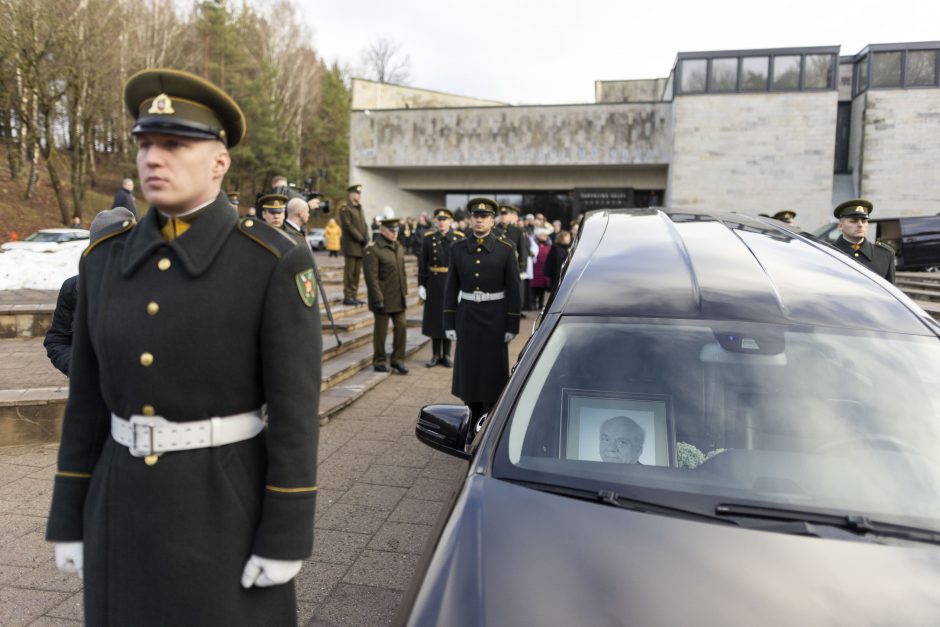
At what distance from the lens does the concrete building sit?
28578 millimetres

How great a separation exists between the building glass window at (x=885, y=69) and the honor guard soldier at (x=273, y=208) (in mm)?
29967

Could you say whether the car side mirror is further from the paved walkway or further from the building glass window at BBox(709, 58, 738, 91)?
the building glass window at BBox(709, 58, 738, 91)

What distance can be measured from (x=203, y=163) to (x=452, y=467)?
3.88 m

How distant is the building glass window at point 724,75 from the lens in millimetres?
29359

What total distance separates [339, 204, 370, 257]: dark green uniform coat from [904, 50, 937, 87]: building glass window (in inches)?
1068

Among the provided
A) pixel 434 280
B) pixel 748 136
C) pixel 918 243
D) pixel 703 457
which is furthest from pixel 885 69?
pixel 703 457

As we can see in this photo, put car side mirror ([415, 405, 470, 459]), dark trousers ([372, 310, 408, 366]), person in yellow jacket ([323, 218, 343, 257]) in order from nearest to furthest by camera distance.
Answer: car side mirror ([415, 405, 470, 459]), dark trousers ([372, 310, 408, 366]), person in yellow jacket ([323, 218, 343, 257])

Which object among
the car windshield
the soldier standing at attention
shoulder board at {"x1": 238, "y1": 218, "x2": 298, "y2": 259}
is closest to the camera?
shoulder board at {"x1": 238, "y1": 218, "x2": 298, "y2": 259}

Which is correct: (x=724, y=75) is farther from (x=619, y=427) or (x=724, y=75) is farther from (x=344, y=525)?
(x=619, y=427)

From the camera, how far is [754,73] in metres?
29.2

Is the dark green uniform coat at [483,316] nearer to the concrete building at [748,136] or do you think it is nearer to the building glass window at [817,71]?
the concrete building at [748,136]

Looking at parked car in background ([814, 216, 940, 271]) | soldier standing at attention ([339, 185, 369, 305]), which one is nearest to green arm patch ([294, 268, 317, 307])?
soldier standing at attention ([339, 185, 369, 305])

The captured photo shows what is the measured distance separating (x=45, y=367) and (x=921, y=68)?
33140 millimetres

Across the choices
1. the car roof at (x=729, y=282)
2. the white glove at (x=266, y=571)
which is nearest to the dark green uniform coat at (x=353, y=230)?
the car roof at (x=729, y=282)
